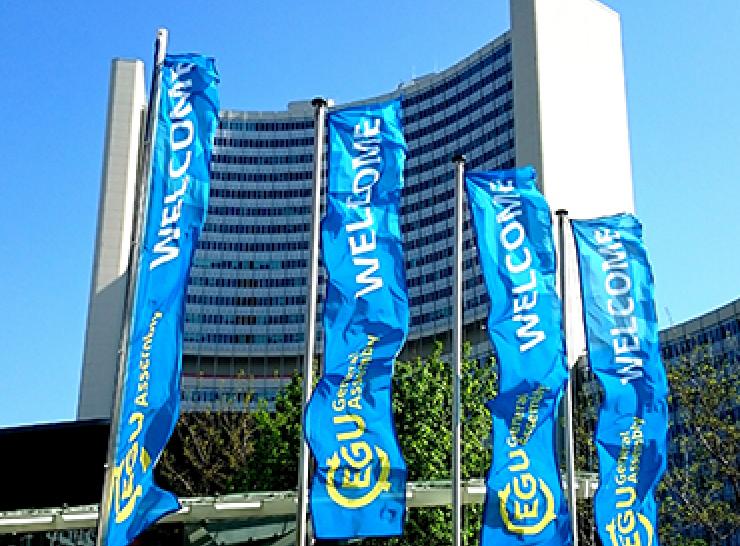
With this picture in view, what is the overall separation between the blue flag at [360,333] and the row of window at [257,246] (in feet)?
324

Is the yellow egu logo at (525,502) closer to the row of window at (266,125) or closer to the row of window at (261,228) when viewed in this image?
the row of window at (261,228)

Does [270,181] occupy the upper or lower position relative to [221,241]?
upper

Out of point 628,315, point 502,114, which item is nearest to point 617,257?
point 628,315

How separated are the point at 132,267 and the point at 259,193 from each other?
107274 millimetres

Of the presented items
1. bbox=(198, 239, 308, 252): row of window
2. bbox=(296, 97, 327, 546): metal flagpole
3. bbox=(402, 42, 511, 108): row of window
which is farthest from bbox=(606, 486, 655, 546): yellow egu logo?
bbox=(198, 239, 308, 252): row of window

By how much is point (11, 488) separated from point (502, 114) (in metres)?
71.1

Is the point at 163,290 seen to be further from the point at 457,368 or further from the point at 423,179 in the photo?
the point at 423,179

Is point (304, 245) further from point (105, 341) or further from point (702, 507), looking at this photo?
point (702, 507)

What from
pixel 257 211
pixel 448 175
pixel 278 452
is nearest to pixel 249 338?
pixel 257 211

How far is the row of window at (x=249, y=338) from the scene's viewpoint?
376 ft

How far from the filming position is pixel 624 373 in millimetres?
20703

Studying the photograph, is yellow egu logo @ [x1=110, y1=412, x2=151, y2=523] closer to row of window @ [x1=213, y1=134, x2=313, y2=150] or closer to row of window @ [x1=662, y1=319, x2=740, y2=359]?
row of window @ [x1=662, y1=319, x2=740, y2=359]

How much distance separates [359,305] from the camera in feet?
57.9

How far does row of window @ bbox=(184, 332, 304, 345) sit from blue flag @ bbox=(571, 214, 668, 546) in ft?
308
